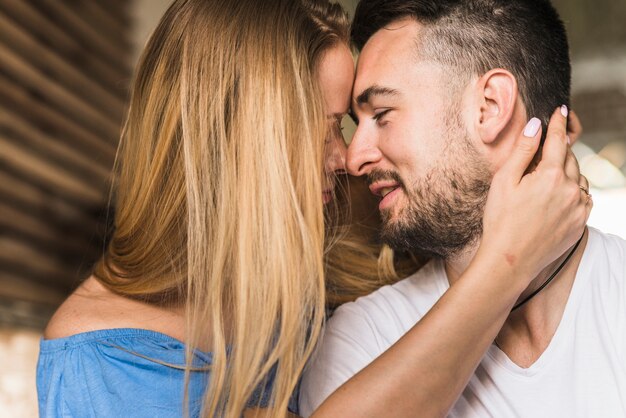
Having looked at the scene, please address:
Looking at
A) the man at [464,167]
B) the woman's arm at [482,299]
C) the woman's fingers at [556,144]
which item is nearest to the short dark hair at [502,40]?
the man at [464,167]

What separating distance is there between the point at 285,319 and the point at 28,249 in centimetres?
106

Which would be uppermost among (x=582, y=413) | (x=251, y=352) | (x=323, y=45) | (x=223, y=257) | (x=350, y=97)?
(x=323, y=45)

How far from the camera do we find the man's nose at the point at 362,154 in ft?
4.91

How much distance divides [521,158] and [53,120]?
4.53 feet

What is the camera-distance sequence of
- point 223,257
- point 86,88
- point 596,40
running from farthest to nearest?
point 596,40
point 86,88
point 223,257

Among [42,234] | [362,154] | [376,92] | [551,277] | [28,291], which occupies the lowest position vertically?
[28,291]

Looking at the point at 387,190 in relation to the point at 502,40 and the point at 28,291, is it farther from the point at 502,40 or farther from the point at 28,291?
the point at 28,291

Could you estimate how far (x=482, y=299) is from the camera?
3.86 ft

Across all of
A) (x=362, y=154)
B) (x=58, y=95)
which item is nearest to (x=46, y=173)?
(x=58, y=95)

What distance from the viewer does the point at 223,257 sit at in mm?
1274

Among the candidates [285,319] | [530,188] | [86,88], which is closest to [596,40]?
[86,88]

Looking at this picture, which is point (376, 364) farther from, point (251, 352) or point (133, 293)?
point (133, 293)

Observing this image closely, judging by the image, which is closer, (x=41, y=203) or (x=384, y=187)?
(x=384, y=187)

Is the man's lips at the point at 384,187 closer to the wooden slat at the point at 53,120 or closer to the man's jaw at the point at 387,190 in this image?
the man's jaw at the point at 387,190
